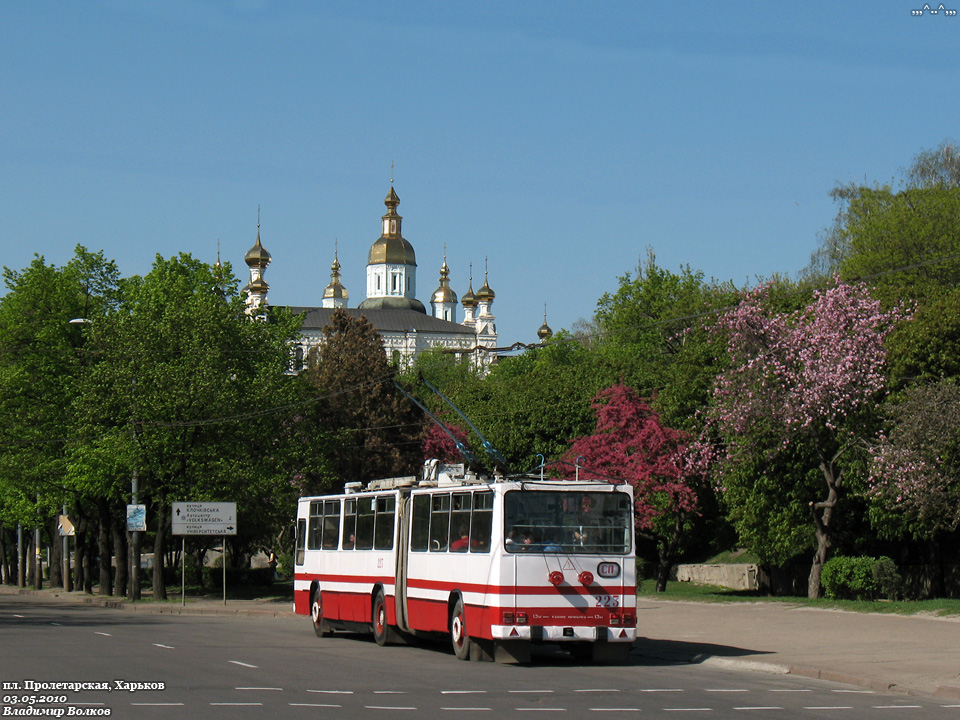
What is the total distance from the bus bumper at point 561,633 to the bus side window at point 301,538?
31.7 ft

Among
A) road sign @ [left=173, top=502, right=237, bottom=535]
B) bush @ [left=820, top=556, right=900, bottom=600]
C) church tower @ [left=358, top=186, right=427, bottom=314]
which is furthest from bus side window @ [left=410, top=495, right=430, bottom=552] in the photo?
church tower @ [left=358, top=186, right=427, bottom=314]

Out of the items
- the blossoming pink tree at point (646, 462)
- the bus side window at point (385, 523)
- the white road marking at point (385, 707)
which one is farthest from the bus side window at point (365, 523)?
the blossoming pink tree at point (646, 462)

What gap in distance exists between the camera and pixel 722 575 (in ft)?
147

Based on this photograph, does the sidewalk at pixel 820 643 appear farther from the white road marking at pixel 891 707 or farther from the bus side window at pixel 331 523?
the bus side window at pixel 331 523

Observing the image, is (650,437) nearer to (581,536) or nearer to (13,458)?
(13,458)

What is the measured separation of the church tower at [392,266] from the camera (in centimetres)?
17888

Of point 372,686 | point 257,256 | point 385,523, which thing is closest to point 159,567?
point 385,523

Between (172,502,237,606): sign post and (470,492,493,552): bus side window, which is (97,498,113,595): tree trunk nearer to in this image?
(172,502,237,606): sign post

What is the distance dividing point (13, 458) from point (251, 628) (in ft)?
60.9

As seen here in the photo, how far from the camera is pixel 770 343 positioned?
35031 mm

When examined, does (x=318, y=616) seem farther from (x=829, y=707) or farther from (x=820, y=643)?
(x=829, y=707)

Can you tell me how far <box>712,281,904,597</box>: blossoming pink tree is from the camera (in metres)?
33.0

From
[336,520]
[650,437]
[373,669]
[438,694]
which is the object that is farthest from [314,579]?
[650,437]

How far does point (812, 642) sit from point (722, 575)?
24580 mm
